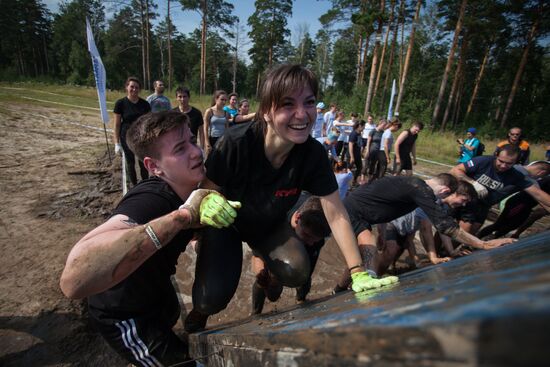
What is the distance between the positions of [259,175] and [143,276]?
93 cm

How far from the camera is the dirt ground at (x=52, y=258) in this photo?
2.04m

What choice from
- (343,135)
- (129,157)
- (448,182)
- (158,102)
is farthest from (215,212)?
(343,135)

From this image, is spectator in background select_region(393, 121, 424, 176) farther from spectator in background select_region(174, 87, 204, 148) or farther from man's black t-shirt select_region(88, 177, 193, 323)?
man's black t-shirt select_region(88, 177, 193, 323)

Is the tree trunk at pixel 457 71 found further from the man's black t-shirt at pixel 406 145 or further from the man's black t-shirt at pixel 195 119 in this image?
the man's black t-shirt at pixel 195 119

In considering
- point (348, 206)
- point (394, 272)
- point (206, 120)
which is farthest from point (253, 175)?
point (206, 120)

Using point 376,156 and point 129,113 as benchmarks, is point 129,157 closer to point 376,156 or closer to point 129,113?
point 129,113

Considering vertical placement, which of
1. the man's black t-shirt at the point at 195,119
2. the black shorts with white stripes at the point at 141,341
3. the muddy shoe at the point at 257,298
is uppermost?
the man's black t-shirt at the point at 195,119

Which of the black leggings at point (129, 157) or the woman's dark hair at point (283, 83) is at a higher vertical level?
the woman's dark hair at point (283, 83)

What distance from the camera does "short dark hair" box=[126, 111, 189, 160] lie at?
1.59 meters

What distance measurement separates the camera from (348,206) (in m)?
3.10

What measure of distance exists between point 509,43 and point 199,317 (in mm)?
30861

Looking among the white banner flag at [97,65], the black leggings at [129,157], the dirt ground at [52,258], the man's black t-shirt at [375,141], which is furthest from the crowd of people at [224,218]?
the white banner flag at [97,65]

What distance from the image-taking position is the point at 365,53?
26719mm

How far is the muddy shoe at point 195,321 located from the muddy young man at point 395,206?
4.84ft
